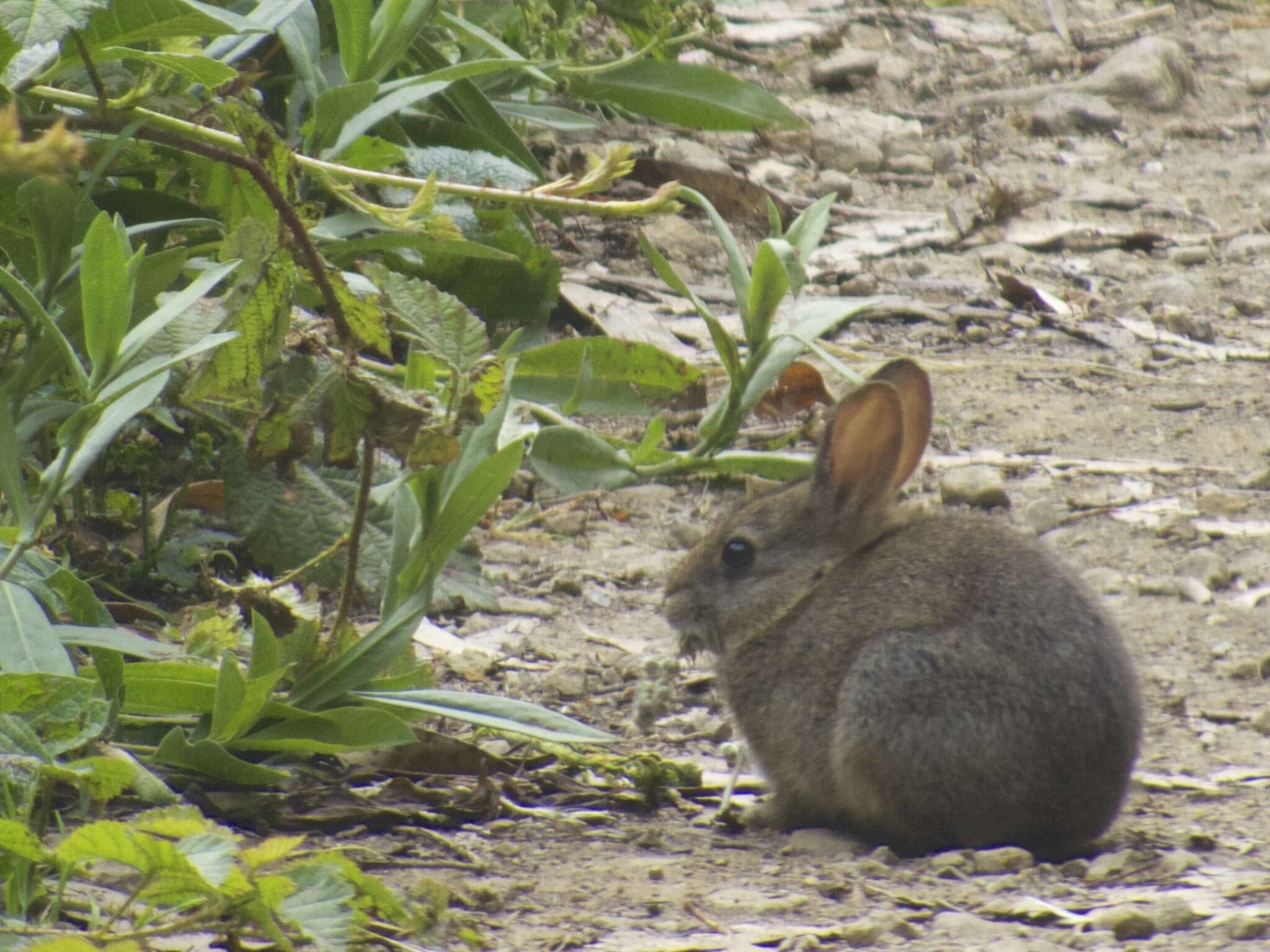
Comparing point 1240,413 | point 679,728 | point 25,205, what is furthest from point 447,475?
point 1240,413

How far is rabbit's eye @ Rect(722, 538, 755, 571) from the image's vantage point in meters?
4.24

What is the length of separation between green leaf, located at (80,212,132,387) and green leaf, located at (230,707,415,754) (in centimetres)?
74

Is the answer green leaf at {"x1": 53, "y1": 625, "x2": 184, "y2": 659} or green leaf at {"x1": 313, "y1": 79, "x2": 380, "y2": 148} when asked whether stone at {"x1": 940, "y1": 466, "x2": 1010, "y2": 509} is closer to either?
green leaf at {"x1": 313, "y1": 79, "x2": 380, "y2": 148}

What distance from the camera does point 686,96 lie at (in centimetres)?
613

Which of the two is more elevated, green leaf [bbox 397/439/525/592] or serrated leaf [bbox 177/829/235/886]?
green leaf [bbox 397/439/525/592]

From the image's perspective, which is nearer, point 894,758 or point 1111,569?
point 894,758

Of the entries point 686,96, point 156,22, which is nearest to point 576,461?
point 156,22

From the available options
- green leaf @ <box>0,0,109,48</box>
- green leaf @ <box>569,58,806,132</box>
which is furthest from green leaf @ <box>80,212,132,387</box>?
green leaf @ <box>569,58,806,132</box>

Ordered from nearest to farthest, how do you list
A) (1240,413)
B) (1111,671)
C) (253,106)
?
(1111,671) < (253,106) < (1240,413)

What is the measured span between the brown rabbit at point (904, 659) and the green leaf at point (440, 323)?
119cm

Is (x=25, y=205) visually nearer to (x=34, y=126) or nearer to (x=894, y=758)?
(x=34, y=126)

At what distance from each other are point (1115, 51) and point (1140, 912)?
800 cm

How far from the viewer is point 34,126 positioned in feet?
10.6

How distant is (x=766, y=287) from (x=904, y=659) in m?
1.02
